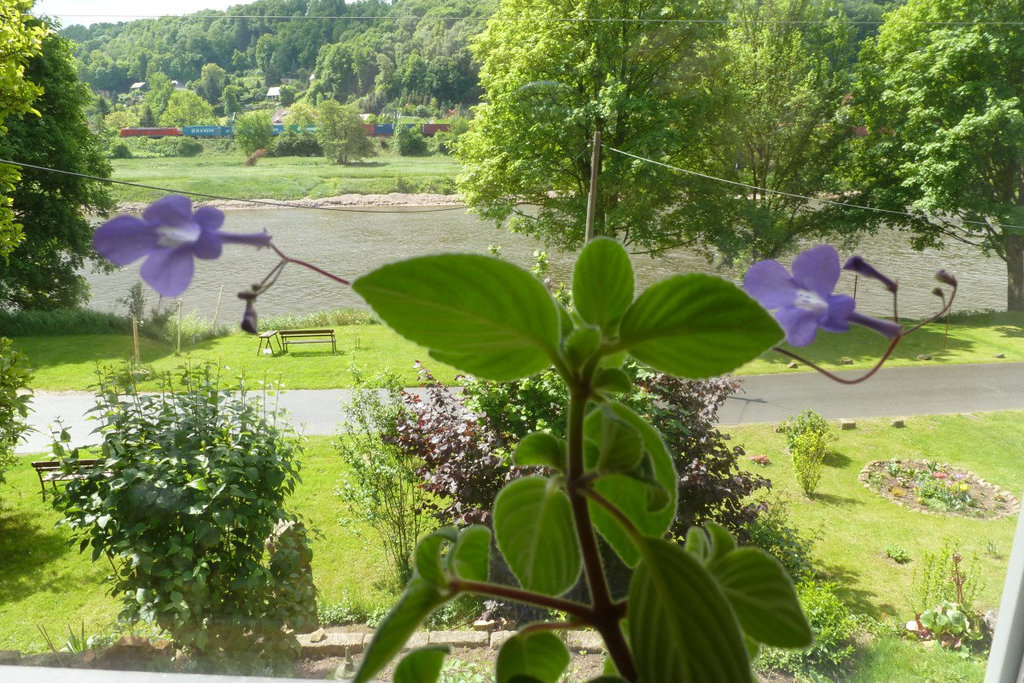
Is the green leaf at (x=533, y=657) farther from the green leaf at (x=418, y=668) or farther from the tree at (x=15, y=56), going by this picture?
the tree at (x=15, y=56)

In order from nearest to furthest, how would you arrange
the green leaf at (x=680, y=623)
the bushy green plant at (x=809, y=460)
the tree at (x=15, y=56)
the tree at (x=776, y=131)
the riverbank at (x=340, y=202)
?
the green leaf at (x=680, y=623), the tree at (x=15, y=56), the riverbank at (x=340, y=202), the tree at (x=776, y=131), the bushy green plant at (x=809, y=460)

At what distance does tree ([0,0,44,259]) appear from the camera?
1.15 meters

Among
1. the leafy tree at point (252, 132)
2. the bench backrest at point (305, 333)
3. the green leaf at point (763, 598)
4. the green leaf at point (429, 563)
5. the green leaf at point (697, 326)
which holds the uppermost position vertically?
the leafy tree at point (252, 132)

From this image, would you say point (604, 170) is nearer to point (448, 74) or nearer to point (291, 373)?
point (448, 74)

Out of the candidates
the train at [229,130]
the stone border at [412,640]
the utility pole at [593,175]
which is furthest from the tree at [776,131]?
the stone border at [412,640]

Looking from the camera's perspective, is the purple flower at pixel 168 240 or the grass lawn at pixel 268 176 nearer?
the purple flower at pixel 168 240

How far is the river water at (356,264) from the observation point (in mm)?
1227

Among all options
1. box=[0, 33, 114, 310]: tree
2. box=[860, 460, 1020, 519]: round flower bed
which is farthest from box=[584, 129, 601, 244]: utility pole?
box=[0, 33, 114, 310]: tree

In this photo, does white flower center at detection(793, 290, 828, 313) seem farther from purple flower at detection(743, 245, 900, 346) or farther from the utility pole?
the utility pole

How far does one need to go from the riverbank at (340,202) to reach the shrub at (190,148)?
117 mm

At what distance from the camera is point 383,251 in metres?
1.29

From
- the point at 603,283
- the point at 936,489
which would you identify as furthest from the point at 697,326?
the point at 936,489

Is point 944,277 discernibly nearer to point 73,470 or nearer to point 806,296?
point 806,296

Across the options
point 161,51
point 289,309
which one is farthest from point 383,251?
point 161,51
